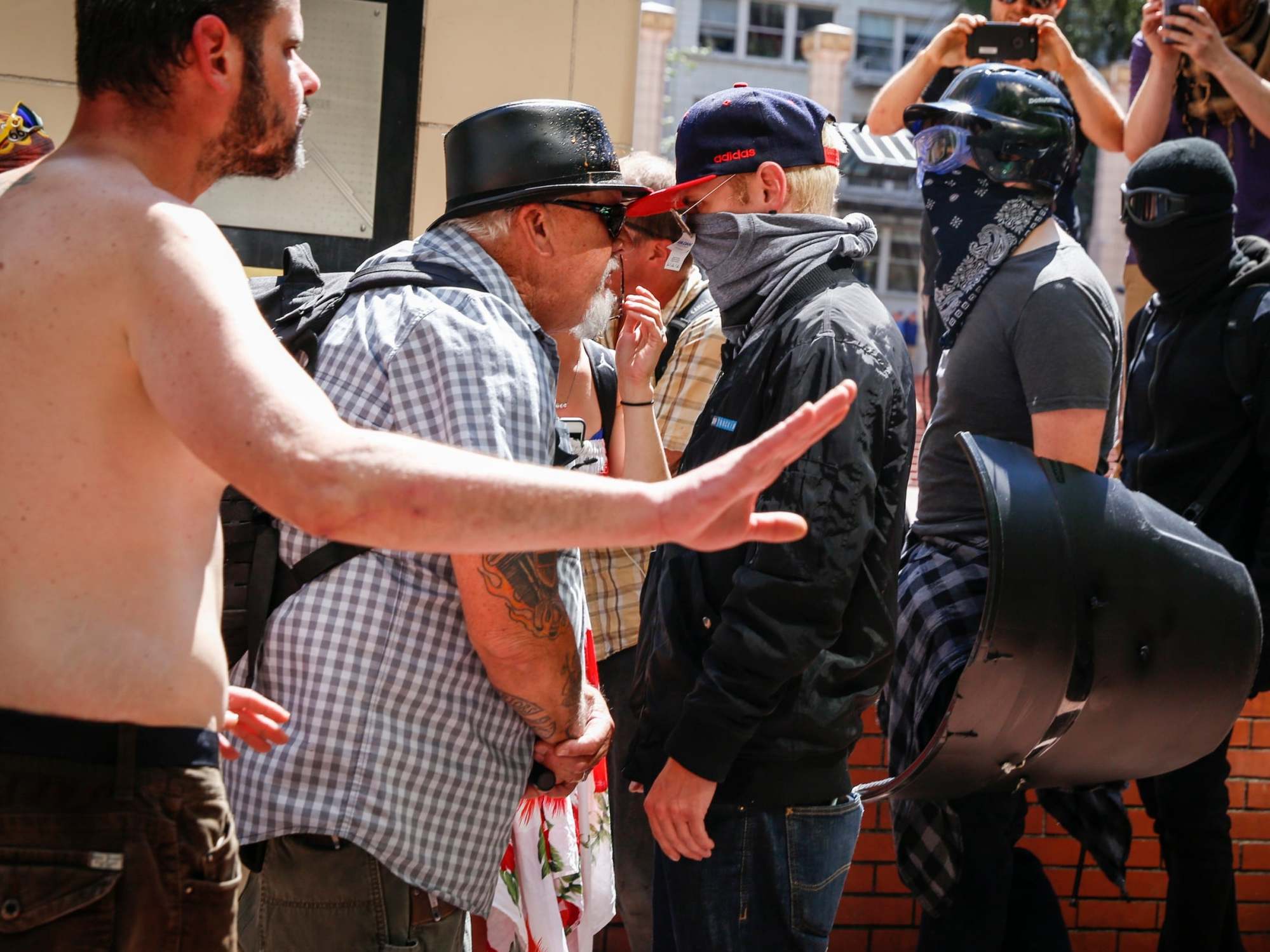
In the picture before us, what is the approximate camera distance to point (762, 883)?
2727 millimetres

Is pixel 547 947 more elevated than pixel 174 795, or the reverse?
pixel 174 795

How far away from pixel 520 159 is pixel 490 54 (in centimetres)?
384

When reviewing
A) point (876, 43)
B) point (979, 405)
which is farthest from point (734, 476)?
point (876, 43)

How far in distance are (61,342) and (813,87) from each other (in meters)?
38.1

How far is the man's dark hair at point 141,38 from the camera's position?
70.6 inches

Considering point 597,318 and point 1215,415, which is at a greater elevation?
point 597,318

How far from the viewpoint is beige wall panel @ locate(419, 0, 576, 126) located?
623cm

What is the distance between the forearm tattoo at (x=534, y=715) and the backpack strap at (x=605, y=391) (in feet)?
5.01

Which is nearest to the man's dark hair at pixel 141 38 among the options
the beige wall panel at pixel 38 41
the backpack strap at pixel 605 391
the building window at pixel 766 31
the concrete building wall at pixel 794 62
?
the backpack strap at pixel 605 391

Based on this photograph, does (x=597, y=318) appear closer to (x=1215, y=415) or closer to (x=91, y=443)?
(x=91, y=443)

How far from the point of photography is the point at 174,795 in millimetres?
1785

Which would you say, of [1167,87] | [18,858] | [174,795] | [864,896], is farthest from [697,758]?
[1167,87]

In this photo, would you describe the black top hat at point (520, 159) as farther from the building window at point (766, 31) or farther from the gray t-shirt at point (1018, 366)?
the building window at point (766, 31)

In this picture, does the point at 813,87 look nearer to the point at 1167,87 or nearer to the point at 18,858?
the point at 1167,87
